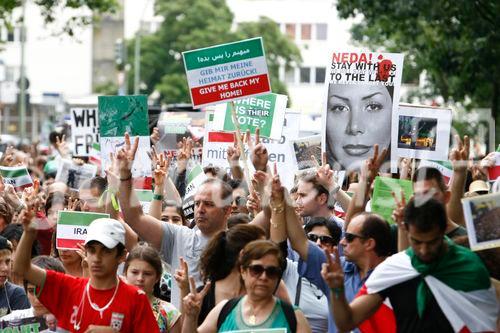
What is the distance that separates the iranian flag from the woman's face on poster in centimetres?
335

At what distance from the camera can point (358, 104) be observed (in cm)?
1025

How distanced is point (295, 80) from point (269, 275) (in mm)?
78270

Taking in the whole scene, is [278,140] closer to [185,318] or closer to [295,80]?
[185,318]

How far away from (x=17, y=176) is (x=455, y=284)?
627cm

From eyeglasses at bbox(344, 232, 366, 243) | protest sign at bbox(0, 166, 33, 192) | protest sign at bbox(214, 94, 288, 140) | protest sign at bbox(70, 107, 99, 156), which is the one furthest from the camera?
protest sign at bbox(70, 107, 99, 156)

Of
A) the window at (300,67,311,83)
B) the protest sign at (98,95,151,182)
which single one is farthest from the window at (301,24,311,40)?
the protest sign at (98,95,151,182)

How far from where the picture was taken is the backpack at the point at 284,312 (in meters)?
6.70

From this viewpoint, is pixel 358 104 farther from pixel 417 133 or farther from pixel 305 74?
pixel 305 74

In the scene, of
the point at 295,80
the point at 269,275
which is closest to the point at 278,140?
the point at 269,275

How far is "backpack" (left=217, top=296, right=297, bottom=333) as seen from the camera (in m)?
6.70

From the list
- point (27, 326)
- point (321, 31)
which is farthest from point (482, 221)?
point (321, 31)

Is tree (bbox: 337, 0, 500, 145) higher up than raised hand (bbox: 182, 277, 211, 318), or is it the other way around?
tree (bbox: 337, 0, 500, 145)

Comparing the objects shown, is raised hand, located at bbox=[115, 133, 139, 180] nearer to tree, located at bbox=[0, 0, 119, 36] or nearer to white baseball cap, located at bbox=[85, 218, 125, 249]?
white baseball cap, located at bbox=[85, 218, 125, 249]

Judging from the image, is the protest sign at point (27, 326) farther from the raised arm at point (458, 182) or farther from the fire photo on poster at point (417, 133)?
the fire photo on poster at point (417, 133)
